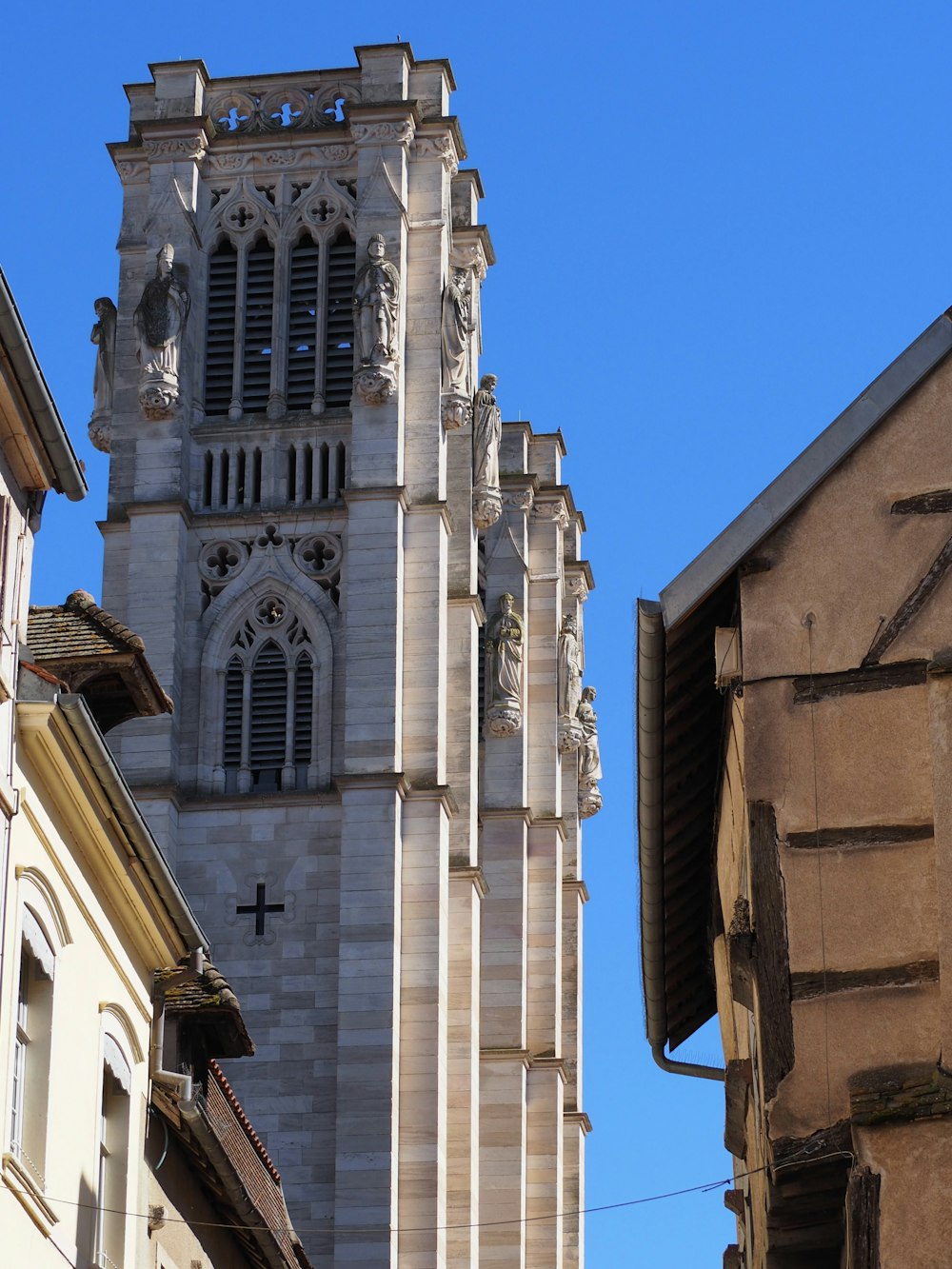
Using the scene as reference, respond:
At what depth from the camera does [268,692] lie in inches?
1976

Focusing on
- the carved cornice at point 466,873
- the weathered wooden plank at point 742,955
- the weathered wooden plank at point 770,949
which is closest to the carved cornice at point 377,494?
the carved cornice at point 466,873

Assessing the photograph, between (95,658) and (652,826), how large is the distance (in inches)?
162

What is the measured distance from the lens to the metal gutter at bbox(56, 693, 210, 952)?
19.6 m

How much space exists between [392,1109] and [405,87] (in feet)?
59.8

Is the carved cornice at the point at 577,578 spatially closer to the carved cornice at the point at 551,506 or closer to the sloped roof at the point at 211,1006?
the carved cornice at the point at 551,506

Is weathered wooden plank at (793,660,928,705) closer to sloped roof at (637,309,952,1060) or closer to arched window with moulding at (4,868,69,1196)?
sloped roof at (637,309,952,1060)

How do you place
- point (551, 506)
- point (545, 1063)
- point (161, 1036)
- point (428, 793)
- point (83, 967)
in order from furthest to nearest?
point (551, 506) → point (545, 1063) → point (428, 793) → point (161, 1036) → point (83, 967)

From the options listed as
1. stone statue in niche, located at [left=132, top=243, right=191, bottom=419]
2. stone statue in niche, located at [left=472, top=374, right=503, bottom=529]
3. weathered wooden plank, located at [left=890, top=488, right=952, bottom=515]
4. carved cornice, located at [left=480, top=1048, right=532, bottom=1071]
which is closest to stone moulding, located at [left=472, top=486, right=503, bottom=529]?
stone statue in niche, located at [left=472, top=374, right=503, bottom=529]

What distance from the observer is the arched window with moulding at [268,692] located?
49.7m

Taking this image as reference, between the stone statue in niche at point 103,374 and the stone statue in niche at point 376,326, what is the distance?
4327mm

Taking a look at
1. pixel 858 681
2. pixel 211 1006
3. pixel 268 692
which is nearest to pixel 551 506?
pixel 268 692

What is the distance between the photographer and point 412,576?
166ft

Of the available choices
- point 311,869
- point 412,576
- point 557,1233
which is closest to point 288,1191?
point 311,869

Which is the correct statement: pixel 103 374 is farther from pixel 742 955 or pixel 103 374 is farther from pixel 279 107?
pixel 742 955
